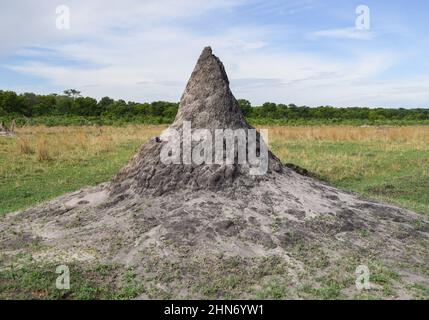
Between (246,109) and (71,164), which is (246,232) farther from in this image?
(246,109)

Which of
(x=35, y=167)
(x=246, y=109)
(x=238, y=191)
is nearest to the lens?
(x=238, y=191)

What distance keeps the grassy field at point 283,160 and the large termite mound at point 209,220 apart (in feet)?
6.60

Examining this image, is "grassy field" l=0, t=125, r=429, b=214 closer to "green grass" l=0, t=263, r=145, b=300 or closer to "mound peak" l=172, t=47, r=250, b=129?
"mound peak" l=172, t=47, r=250, b=129

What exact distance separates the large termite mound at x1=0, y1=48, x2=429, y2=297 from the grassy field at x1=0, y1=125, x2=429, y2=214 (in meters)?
2.01

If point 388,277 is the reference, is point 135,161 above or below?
above

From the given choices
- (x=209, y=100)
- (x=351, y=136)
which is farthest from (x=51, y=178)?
(x=351, y=136)

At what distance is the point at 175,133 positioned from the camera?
695cm

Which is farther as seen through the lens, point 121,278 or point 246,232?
point 246,232

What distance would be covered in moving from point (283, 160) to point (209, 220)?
8.37m

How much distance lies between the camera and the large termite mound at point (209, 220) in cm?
533

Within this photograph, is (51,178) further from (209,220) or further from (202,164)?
(209,220)

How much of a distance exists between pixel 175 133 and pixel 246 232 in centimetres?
195
